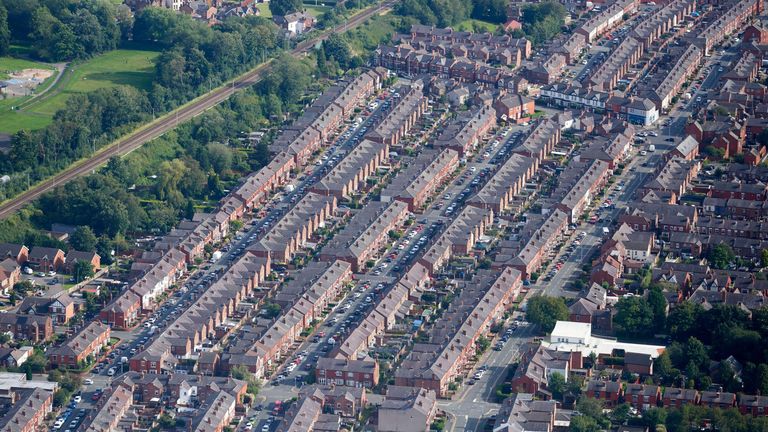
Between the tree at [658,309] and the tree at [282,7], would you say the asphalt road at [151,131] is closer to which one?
the tree at [282,7]

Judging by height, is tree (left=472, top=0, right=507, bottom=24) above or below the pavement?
below

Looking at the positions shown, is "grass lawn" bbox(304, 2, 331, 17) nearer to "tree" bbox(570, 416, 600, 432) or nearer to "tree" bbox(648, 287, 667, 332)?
"tree" bbox(648, 287, 667, 332)

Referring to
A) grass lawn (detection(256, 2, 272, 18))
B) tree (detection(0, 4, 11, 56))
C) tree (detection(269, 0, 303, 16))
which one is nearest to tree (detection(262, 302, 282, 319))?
tree (detection(0, 4, 11, 56))

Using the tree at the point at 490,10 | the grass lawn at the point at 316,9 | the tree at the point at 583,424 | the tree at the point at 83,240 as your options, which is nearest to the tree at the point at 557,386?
the tree at the point at 583,424

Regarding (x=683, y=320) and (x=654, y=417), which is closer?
(x=654, y=417)

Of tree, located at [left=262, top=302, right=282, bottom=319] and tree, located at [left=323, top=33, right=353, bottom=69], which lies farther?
tree, located at [left=323, top=33, right=353, bottom=69]

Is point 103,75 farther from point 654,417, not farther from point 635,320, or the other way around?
point 654,417

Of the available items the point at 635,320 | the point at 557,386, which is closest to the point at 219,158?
the point at 635,320
